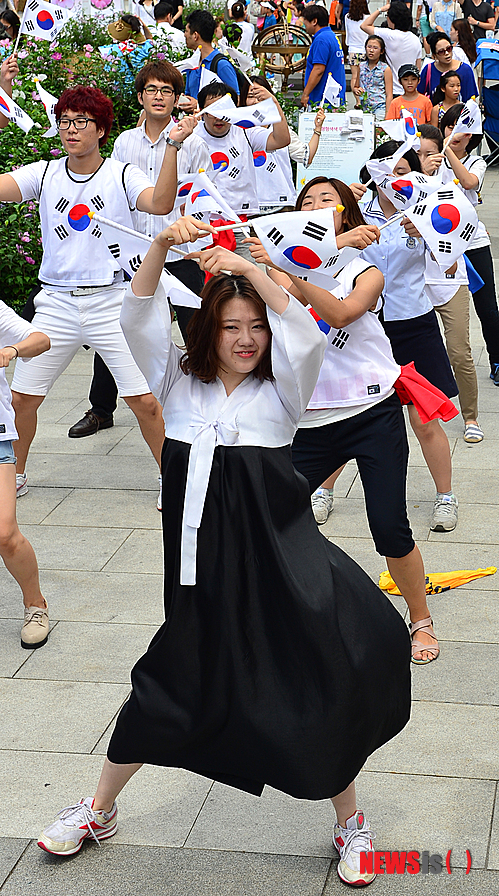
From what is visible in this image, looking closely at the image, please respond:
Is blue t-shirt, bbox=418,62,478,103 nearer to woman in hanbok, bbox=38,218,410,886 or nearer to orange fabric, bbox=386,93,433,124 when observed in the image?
orange fabric, bbox=386,93,433,124

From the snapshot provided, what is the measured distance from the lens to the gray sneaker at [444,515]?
5.51 metres

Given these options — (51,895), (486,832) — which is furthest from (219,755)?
(486,832)

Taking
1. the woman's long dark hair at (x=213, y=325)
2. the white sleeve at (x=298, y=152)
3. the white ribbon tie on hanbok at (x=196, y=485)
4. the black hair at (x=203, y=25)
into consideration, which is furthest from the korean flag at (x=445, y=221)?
the white sleeve at (x=298, y=152)

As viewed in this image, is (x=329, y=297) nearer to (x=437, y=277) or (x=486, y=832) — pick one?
(x=486, y=832)

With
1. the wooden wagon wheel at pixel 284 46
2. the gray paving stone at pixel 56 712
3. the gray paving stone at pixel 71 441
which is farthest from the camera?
the wooden wagon wheel at pixel 284 46

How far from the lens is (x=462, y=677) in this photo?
13.4 feet

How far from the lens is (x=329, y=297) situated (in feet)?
11.8

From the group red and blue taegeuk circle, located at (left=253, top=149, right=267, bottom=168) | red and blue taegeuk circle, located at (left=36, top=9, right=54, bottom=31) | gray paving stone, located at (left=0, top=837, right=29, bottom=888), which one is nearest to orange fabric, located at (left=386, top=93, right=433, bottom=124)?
red and blue taegeuk circle, located at (left=253, top=149, right=267, bottom=168)

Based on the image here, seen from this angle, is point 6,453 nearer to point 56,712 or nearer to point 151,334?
point 56,712

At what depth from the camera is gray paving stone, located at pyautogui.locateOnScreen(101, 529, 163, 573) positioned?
16.9 feet

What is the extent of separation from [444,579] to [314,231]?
2319 millimetres

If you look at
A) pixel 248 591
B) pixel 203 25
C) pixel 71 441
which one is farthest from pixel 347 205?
pixel 203 25

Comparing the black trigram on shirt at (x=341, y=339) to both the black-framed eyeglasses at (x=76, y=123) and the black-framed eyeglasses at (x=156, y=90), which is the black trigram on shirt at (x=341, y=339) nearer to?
the black-framed eyeglasses at (x=76, y=123)

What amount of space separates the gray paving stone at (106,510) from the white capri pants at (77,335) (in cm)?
66
